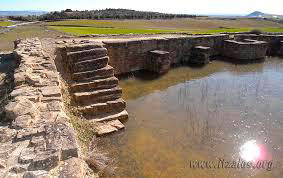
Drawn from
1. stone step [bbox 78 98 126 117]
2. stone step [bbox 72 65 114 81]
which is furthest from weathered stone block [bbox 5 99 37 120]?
stone step [bbox 72 65 114 81]

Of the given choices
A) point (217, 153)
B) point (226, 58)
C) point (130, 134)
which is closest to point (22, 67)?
point (130, 134)

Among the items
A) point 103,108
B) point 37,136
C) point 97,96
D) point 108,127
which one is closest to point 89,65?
point 97,96

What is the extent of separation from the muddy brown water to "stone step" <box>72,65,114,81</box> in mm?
1290

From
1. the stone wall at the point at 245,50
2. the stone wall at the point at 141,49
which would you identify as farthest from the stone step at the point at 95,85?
the stone wall at the point at 245,50

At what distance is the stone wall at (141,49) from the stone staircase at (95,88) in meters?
2.36

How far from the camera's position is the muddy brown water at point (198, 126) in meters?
5.79

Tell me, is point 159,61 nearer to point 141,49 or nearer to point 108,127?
point 141,49

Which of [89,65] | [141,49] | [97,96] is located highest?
[141,49]

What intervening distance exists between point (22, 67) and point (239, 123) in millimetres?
6262

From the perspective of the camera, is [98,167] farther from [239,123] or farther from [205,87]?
[205,87]

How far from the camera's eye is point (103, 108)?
316 inches

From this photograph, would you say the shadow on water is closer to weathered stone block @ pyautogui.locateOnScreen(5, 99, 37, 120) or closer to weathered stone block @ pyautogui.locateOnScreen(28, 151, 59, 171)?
weathered stone block @ pyautogui.locateOnScreen(5, 99, 37, 120)

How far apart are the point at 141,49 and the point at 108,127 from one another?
6716mm

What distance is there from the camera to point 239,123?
25.3 ft
